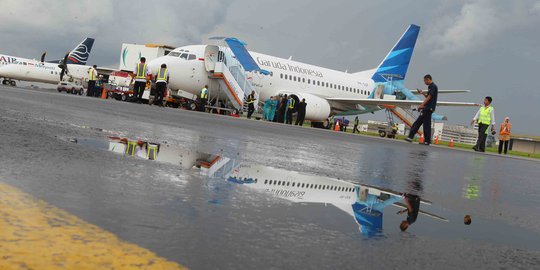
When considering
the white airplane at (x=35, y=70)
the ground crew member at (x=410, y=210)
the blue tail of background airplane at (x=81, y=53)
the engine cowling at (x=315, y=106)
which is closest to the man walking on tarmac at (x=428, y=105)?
the ground crew member at (x=410, y=210)

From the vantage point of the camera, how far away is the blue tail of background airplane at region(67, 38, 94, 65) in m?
62.1

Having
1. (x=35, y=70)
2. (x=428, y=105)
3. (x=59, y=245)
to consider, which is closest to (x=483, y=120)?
(x=428, y=105)

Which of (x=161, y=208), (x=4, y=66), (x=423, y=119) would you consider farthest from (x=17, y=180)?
(x=4, y=66)

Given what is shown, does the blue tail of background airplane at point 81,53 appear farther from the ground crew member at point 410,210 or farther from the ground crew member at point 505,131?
the ground crew member at point 410,210

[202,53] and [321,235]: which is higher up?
[202,53]

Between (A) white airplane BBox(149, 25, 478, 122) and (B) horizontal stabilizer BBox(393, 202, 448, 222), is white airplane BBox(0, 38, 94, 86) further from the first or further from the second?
(B) horizontal stabilizer BBox(393, 202, 448, 222)

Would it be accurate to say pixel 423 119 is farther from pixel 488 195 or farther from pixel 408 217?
pixel 408 217

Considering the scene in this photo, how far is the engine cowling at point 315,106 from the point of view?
25.8m

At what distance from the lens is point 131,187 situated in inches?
107

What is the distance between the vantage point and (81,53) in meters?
63.4

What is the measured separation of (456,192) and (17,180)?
134 inches

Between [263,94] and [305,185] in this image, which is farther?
[263,94]

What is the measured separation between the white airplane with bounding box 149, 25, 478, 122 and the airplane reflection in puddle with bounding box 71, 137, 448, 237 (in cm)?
1801

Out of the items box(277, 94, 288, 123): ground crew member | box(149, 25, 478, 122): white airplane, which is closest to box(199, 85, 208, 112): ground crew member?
box(149, 25, 478, 122): white airplane
